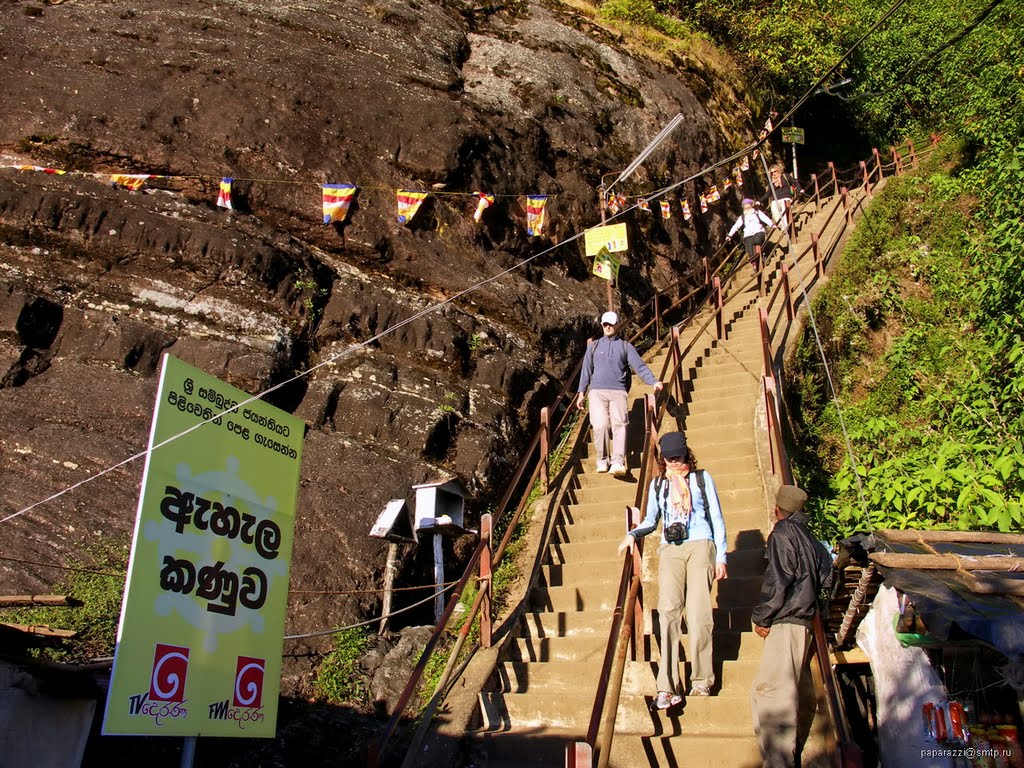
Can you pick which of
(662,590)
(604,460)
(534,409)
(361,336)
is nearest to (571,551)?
(604,460)

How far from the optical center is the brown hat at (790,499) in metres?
5.75

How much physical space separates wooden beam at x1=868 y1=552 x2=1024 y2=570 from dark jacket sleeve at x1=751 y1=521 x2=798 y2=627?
93 centimetres

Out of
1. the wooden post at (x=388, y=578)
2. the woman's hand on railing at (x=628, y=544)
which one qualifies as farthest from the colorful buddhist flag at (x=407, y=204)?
the woman's hand on railing at (x=628, y=544)

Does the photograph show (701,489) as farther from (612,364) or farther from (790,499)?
(612,364)

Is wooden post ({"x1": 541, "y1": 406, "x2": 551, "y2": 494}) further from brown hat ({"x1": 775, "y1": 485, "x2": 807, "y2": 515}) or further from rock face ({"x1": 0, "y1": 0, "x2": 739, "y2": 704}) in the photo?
brown hat ({"x1": 775, "y1": 485, "x2": 807, "y2": 515})

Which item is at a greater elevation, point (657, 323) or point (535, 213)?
point (535, 213)

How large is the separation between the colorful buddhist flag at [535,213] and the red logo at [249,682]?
9950 millimetres

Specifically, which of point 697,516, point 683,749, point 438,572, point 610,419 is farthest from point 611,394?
point 683,749

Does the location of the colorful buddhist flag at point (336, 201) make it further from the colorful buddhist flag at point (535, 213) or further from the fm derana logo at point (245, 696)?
the fm derana logo at point (245, 696)

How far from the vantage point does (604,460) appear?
9.71m

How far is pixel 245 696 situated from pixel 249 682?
0.26ft

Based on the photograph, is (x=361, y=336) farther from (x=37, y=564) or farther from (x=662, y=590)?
(x=662, y=590)

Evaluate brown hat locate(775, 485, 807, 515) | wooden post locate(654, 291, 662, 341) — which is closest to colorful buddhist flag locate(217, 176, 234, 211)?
wooden post locate(654, 291, 662, 341)

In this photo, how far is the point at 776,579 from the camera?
5508 mm
